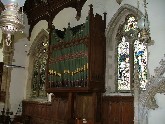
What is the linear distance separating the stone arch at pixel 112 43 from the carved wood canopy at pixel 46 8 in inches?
70.3

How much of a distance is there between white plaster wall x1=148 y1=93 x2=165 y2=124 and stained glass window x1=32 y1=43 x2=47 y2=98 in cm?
653

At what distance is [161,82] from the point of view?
6.11 m

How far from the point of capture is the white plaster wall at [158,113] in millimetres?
6598

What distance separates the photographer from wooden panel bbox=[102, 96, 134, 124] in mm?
7656

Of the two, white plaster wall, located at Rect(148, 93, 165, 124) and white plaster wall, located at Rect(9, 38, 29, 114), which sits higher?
white plaster wall, located at Rect(9, 38, 29, 114)

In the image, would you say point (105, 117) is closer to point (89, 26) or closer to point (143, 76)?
point (143, 76)

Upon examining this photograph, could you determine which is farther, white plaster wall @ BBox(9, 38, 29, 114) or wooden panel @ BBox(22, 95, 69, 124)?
white plaster wall @ BBox(9, 38, 29, 114)

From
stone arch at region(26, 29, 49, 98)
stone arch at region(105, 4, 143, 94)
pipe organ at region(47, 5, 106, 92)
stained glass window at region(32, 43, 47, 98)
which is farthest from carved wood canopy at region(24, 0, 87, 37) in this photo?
stone arch at region(105, 4, 143, 94)

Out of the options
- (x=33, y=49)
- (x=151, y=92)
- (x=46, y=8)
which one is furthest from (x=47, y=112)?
(x=151, y=92)

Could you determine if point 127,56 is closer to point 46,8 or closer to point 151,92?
point 151,92

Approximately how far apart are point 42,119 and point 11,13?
8.23 metres

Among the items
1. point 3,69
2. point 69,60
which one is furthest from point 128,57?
point 3,69

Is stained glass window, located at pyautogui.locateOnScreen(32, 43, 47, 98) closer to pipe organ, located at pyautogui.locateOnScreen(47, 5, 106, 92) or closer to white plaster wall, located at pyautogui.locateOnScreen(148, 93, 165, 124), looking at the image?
pipe organ, located at pyautogui.locateOnScreen(47, 5, 106, 92)

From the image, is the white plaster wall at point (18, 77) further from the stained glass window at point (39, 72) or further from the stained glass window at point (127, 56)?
the stained glass window at point (127, 56)
